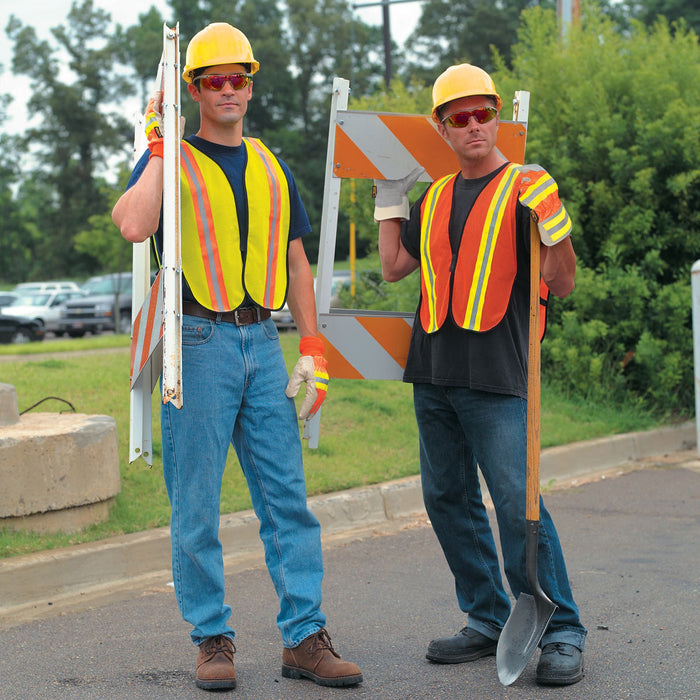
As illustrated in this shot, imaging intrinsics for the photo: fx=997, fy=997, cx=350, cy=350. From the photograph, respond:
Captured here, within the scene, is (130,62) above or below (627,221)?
above

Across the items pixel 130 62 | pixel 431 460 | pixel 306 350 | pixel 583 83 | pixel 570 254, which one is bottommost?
pixel 431 460

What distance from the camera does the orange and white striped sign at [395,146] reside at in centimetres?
397

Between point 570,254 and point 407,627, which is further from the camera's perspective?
point 407,627

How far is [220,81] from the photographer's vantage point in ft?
11.5

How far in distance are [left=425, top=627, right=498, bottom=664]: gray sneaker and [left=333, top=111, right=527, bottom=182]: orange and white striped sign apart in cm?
179

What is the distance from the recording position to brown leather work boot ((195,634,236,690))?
3.45 meters

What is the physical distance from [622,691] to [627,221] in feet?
21.6

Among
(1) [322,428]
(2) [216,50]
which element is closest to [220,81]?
(2) [216,50]

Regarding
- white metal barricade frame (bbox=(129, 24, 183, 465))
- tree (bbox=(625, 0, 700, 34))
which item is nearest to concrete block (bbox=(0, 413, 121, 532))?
white metal barricade frame (bbox=(129, 24, 183, 465))

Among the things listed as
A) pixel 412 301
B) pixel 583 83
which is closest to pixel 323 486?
pixel 412 301

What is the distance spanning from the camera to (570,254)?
3402mm

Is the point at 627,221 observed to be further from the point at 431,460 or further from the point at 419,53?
the point at 419,53

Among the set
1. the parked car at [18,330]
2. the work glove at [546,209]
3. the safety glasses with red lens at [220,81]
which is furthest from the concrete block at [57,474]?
the parked car at [18,330]

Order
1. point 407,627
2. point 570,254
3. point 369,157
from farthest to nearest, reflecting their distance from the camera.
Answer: point 407,627 → point 369,157 → point 570,254
